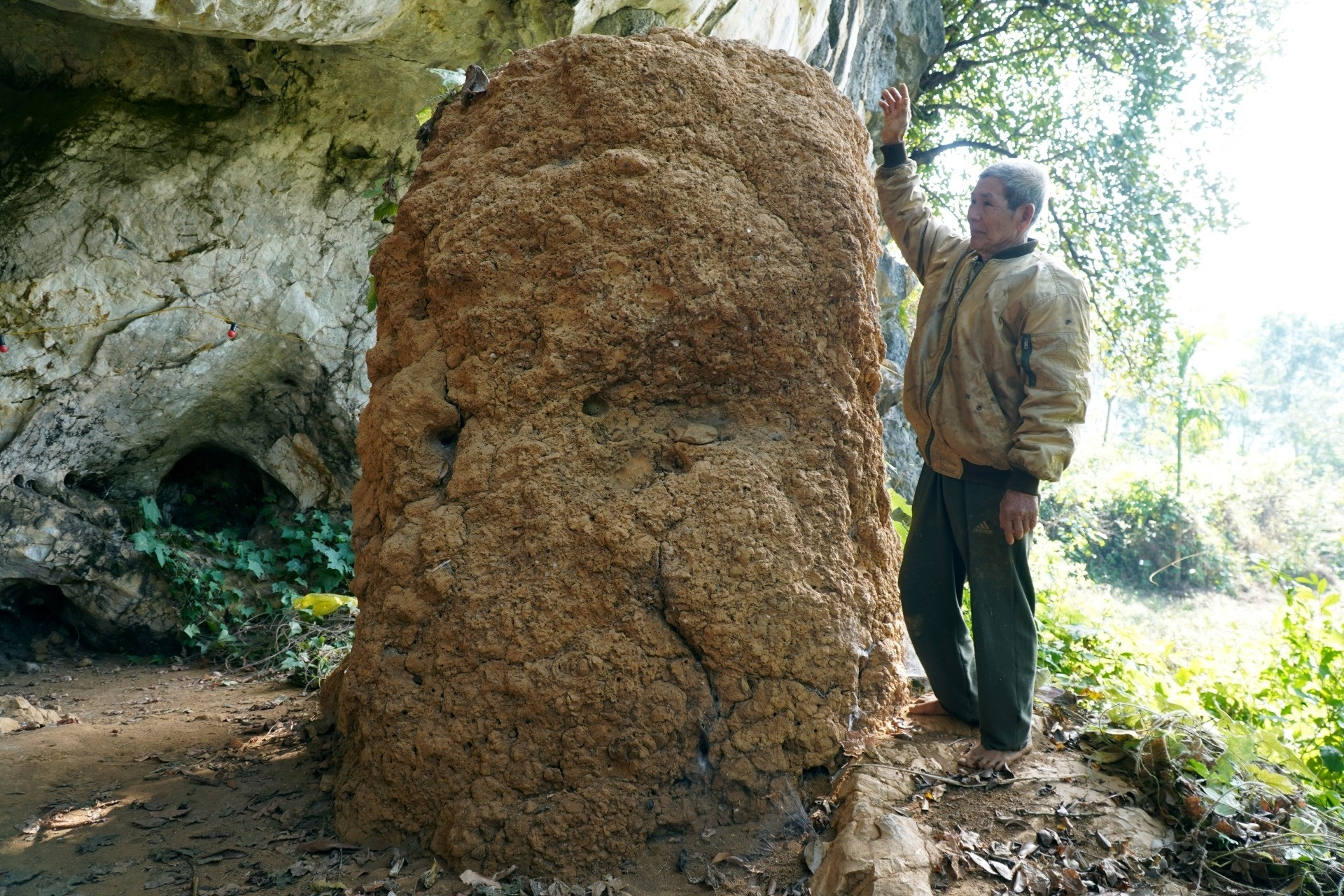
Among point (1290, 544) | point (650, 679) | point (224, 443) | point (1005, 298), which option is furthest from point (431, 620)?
point (1290, 544)

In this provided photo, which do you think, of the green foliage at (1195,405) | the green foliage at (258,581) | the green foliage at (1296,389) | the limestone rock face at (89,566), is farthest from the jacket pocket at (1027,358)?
the green foliage at (1296,389)

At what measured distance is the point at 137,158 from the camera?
5.46 metres

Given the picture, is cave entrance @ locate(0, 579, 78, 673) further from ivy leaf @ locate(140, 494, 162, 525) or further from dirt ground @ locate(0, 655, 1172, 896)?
dirt ground @ locate(0, 655, 1172, 896)

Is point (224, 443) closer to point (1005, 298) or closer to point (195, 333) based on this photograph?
point (195, 333)

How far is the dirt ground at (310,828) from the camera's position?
91.2 inches

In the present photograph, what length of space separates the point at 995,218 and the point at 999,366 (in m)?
0.50

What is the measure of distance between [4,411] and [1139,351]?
1114 cm

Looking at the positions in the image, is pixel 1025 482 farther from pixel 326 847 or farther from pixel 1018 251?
pixel 326 847

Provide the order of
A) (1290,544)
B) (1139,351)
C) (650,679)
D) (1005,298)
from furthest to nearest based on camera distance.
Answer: (1290,544)
(1139,351)
(1005,298)
(650,679)

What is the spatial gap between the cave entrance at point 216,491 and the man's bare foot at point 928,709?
4935mm

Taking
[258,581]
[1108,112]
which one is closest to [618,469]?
[258,581]

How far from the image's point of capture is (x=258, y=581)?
5852mm

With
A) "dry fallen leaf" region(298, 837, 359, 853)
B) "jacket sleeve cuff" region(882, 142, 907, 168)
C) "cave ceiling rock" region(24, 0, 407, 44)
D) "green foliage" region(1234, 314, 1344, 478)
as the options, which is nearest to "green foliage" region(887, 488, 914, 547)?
"jacket sleeve cuff" region(882, 142, 907, 168)

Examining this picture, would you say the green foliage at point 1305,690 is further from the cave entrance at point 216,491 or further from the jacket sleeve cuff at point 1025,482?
the cave entrance at point 216,491
